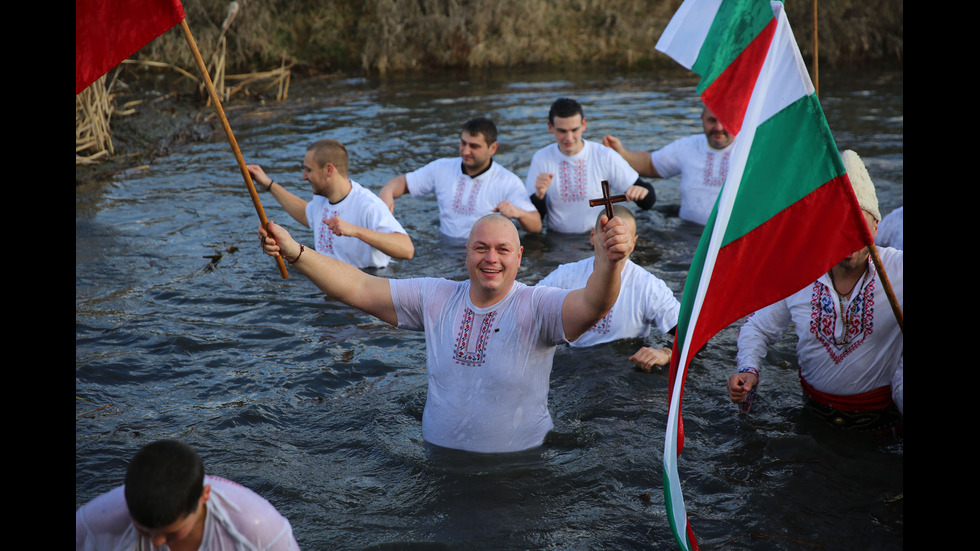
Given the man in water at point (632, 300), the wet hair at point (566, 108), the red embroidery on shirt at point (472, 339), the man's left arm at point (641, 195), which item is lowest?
the man in water at point (632, 300)

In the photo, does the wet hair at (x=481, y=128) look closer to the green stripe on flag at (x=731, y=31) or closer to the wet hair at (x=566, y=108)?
the wet hair at (x=566, y=108)

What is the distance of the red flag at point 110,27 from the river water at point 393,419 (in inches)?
104

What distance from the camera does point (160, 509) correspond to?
2979 millimetres

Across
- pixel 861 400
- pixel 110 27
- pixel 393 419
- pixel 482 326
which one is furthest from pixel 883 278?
pixel 110 27

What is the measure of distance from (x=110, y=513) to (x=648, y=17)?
23579 millimetres

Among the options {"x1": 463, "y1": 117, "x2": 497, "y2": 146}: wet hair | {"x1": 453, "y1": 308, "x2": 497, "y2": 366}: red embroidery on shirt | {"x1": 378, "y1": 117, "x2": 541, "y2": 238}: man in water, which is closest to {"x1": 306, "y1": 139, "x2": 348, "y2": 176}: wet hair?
{"x1": 378, "y1": 117, "x2": 541, "y2": 238}: man in water

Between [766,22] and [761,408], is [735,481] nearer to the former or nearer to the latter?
[761,408]

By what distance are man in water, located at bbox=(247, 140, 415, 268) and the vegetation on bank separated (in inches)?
554

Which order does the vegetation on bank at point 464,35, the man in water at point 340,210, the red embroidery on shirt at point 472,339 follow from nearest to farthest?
the red embroidery on shirt at point 472,339, the man in water at point 340,210, the vegetation on bank at point 464,35

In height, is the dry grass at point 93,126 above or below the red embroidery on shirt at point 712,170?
above

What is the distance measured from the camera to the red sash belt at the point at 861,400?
539cm

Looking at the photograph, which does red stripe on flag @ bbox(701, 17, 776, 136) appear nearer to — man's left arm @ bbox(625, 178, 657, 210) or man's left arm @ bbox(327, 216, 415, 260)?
man's left arm @ bbox(625, 178, 657, 210)

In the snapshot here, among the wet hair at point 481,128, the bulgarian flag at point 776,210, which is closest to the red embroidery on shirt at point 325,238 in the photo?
the wet hair at point 481,128

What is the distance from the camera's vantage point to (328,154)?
8.51 m
